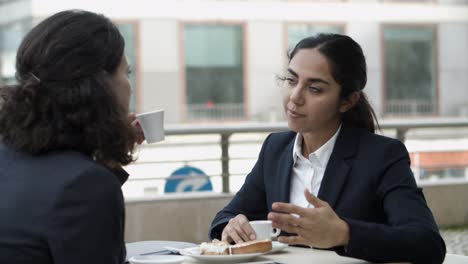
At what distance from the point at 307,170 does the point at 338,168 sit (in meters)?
0.20

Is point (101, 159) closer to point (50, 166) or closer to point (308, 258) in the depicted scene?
point (50, 166)

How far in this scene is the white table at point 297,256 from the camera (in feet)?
7.75

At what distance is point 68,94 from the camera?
1752 millimetres

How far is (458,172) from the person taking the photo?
11.8m

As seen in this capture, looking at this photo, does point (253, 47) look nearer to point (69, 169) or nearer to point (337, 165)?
point (337, 165)

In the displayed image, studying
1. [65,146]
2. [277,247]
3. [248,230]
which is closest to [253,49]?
[248,230]

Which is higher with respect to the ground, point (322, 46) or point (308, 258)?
point (322, 46)

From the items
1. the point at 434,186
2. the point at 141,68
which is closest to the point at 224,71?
the point at 141,68

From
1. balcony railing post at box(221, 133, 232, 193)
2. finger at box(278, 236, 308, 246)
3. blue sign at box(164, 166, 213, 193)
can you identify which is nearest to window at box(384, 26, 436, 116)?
blue sign at box(164, 166, 213, 193)

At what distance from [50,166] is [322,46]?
1439 mm

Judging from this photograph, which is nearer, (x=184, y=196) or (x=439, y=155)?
(x=184, y=196)

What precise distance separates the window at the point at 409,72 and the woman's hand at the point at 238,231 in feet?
71.7

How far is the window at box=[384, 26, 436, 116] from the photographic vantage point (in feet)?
79.2

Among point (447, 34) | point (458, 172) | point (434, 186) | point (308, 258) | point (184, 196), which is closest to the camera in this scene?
point (308, 258)
